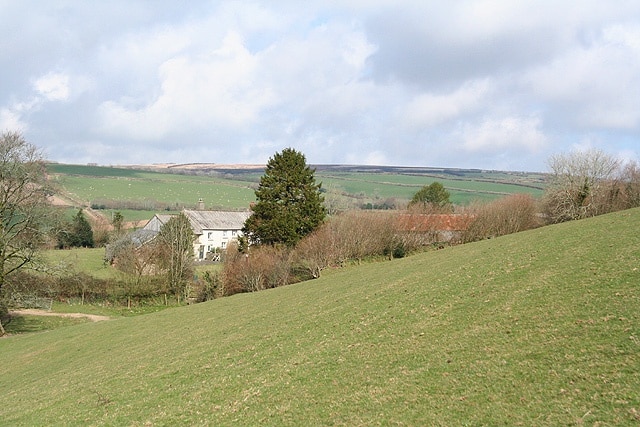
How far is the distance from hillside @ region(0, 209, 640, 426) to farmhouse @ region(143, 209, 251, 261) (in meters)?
68.6

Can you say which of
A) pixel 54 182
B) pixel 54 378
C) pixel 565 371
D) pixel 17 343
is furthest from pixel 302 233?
pixel 565 371

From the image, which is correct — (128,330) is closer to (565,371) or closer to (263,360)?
(263,360)

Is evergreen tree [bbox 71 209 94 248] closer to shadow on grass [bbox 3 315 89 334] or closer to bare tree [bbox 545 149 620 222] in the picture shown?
shadow on grass [bbox 3 315 89 334]

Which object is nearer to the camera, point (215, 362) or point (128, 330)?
point (215, 362)

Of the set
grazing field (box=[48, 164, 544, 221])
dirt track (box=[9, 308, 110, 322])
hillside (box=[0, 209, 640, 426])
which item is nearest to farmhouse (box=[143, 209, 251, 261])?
grazing field (box=[48, 164, 544, 221])

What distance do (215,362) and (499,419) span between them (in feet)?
33.5

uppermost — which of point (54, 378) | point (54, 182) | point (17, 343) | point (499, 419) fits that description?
point (54, 182)

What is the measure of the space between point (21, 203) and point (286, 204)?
1030 inches

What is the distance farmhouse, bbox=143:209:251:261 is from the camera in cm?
9319

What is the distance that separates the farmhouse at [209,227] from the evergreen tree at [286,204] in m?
38.2

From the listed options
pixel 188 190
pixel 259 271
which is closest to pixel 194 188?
pixel 188 190

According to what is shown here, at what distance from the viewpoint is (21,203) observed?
36.2m

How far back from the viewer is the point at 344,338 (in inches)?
650

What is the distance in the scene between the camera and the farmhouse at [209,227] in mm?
93188
